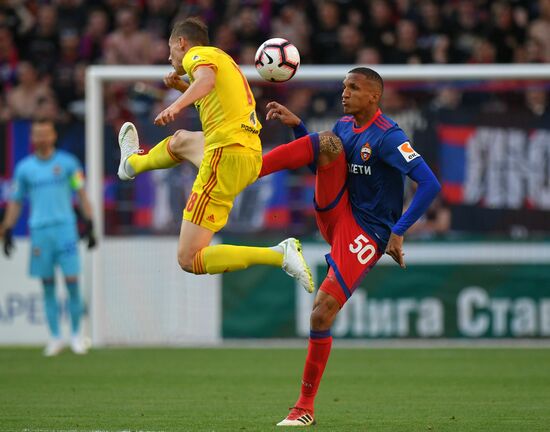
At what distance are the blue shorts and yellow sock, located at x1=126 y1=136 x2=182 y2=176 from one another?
5.26 meters

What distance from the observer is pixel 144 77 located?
49.4 ft

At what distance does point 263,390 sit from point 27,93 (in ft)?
27.2

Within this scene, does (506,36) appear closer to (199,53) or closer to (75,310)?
(75,310)

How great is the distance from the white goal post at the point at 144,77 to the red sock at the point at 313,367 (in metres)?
6.92

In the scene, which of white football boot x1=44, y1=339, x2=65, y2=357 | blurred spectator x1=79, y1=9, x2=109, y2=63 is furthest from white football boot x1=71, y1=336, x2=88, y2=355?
blurred spectator x1=79, y1=9, x2=109, y2=63

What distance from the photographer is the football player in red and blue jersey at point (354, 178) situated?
839cm

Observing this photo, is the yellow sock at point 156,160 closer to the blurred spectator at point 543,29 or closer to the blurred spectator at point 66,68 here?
the blurred spectator at point 66,68

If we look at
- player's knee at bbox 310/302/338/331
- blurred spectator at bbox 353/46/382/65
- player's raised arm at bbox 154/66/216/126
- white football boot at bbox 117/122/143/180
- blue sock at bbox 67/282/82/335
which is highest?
blurred spectator at bbox 353/46/382/65

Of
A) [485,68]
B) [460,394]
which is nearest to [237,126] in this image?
[460,394]

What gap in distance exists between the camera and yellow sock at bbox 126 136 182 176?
8.97 m

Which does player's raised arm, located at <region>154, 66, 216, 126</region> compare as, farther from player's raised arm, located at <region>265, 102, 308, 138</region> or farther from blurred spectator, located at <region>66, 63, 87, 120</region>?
blurred spectator, located at <region>66, 63, 87, 120</region>

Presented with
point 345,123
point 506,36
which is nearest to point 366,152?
point 345,123

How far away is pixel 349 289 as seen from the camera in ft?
27.6

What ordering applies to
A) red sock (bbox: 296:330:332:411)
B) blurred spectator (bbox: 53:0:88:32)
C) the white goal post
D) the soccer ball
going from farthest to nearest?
blurred spectator (bbox: 53:0:88:32) < the white goal post < the soccer ball < red sock (bbox: 296:330:332:411)
